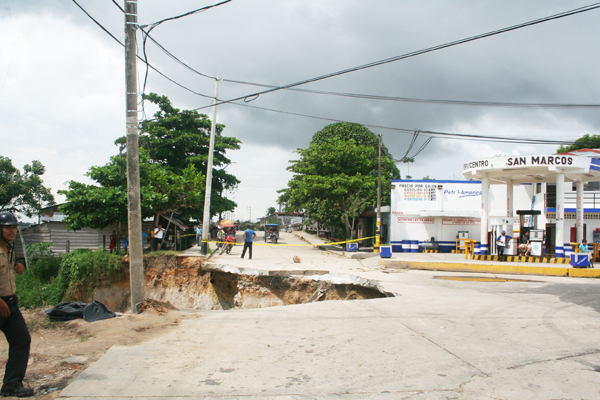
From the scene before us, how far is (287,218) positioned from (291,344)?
273 ft

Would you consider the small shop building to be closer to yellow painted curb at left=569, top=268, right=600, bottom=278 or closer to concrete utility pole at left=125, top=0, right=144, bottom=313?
yellow painted curb at left=569, top=268, right=600, bottom=278

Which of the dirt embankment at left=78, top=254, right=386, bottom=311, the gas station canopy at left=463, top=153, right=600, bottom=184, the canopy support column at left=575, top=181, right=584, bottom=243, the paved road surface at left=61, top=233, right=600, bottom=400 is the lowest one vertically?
the dirt embankment at left=78, top=254, right=386, bottom=311

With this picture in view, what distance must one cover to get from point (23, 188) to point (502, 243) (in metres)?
28.3

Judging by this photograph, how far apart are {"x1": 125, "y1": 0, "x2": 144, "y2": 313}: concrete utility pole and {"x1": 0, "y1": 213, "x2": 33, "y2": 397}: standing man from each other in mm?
3659

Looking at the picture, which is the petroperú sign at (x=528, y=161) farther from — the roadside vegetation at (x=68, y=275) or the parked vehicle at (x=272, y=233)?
the parked vehicle at (x=272, y=233)

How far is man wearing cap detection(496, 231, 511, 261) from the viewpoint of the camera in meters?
17.5

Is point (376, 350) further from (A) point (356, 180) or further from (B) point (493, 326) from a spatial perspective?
(A) point (356, 180)

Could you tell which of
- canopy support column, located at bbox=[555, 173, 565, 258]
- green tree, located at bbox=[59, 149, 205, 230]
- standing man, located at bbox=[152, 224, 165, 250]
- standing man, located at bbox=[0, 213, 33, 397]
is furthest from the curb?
standing man, located at bbox=[0, 213, 33, 397]

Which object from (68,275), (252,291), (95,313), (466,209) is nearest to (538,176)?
(466,209)

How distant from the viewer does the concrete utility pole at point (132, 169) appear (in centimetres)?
769

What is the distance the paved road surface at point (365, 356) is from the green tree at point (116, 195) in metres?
10.7

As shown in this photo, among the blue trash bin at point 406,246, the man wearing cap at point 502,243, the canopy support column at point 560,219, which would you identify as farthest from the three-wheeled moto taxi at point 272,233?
the canopy support column at point 560,219

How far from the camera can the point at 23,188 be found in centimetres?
2573

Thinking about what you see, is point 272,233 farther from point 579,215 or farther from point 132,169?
point 132,169
